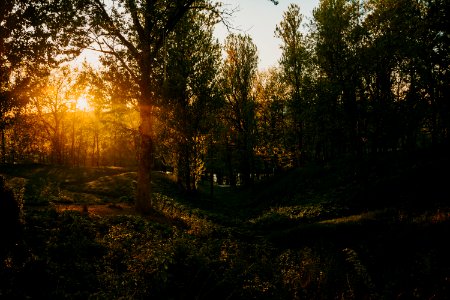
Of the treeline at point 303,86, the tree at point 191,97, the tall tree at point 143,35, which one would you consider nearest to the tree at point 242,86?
the treeline at point 303,86

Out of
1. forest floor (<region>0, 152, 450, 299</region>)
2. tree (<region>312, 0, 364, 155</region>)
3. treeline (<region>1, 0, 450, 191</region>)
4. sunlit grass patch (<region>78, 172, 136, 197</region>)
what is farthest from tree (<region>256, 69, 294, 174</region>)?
forest floor (<region>0, 152, 450, 299</region>)

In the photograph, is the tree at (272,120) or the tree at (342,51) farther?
the tree at (272,120)

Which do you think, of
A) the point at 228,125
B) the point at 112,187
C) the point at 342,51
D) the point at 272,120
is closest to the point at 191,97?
the point at 112,187

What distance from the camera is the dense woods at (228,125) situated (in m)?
7.56

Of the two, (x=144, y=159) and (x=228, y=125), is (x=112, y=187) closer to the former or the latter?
(x=144, y=159)

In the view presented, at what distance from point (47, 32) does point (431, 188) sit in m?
20.2

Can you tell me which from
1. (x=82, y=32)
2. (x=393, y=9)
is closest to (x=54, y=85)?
(x=82, y=32)

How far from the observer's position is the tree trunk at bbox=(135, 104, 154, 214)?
16844 mm

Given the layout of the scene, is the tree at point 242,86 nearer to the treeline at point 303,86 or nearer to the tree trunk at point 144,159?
the treeline at point 303,86

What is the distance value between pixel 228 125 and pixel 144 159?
33373mm

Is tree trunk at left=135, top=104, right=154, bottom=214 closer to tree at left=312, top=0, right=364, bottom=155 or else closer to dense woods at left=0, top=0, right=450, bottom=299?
dense woods at left=0, top=0, right=450, bottom=299

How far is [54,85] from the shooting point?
172 feet

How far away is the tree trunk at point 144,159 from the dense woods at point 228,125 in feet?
0.20

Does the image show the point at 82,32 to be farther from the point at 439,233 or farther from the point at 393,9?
the point at 393,9
